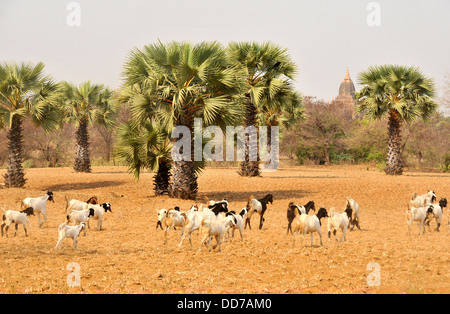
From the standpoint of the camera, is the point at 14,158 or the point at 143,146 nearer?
the point at 143,146

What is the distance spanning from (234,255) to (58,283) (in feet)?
12.9

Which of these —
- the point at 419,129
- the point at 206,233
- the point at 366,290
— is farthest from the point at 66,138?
the point at 366,290

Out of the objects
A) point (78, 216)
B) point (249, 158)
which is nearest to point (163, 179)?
point (249, 158)

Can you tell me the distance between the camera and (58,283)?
26.5 feet

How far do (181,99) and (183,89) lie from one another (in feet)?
1.65

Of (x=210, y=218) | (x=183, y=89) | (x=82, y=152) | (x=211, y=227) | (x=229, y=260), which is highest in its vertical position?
(x=183, y=89)

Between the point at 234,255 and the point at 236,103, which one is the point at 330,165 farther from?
the point at 234,255

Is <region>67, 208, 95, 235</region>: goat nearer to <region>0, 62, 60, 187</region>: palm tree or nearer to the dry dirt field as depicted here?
the dry dirt field

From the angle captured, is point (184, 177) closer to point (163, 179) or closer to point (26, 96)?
point (163, 179)

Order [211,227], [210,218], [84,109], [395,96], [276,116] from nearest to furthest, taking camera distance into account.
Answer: [211,227]
[210,218]
[395,96]
[84,109]
[276,116]

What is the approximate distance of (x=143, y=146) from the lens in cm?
2058

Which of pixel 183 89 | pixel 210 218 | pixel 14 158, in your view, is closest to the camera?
pixel 210 218

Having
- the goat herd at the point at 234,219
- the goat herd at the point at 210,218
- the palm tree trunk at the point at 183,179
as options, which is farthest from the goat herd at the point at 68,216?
the palm tree trunk at the point at 183,179

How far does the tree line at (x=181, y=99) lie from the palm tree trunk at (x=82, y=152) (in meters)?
0.28
